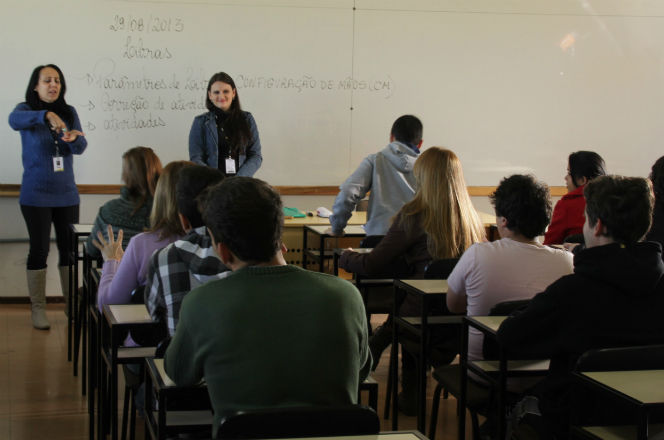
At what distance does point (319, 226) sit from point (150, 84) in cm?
172

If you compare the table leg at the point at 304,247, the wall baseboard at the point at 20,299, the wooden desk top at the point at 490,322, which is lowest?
the wall baseboard at the point at 20,299

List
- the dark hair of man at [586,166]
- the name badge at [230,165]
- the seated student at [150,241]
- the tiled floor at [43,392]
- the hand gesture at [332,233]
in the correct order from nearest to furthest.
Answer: the seated student at [150,241] < the tiled floor at [43,392] < the dark hair of man at [586,166] < the hand gesture at [332,233] < the name badge at [230,165]

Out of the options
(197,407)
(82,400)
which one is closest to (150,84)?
(82,400)

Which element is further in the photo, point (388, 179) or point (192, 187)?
point (388, 179)

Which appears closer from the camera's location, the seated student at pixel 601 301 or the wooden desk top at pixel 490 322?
the seated student at pixel 601 301

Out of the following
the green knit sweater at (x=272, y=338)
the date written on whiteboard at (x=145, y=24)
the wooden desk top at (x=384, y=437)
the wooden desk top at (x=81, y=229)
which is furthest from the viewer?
the date written on whiteboard at (x=145, y=24)

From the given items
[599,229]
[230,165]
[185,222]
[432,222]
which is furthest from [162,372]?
[230,165]

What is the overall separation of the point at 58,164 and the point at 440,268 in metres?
2.78

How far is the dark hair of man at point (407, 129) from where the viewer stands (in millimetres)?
4391

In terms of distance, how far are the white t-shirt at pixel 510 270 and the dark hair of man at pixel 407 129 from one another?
5.89ft

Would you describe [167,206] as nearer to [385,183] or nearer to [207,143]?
[385,183]

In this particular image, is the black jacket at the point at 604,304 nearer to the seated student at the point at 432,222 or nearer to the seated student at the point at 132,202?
the seated student at the point at 432,222

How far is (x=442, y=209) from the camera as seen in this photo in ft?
11.1

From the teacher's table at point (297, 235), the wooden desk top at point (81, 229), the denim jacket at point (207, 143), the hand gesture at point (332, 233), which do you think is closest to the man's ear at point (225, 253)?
the wooden desk top at point (81, 229)
